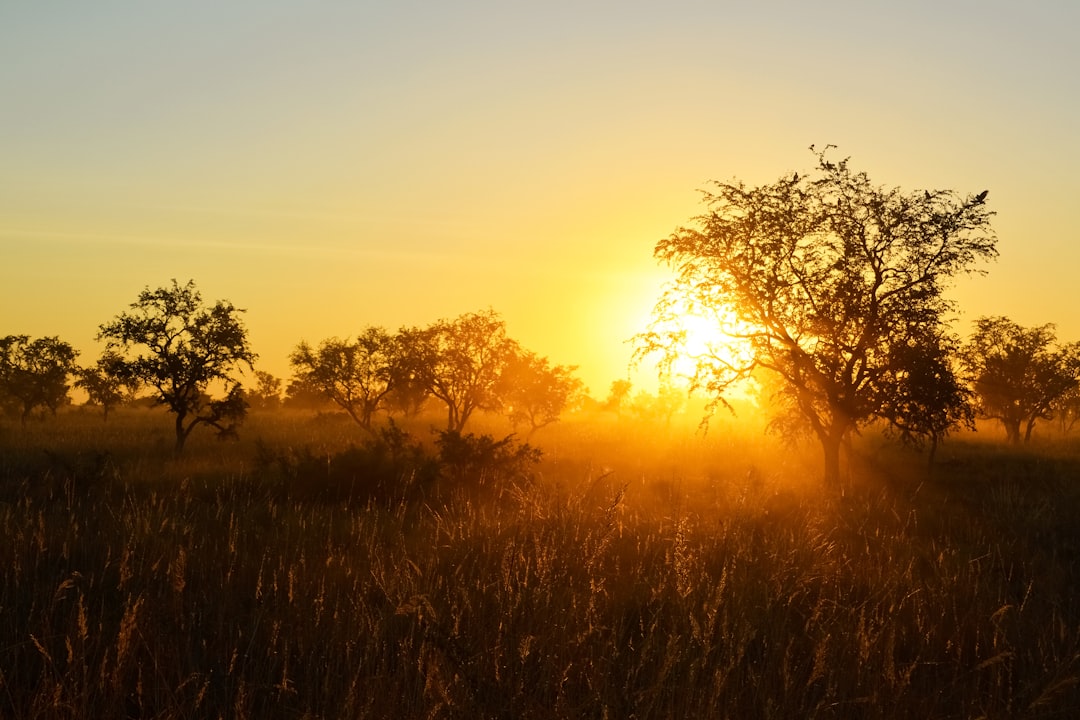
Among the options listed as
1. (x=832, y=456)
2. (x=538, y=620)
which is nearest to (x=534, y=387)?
(x=832, y=456)

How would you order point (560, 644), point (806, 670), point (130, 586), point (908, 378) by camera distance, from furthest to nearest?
point (908, 378) < point (130, 586) < point (806, 670) < point (560, 644)

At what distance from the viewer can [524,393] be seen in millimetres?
37312

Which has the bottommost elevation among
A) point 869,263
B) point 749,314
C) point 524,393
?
point 524,393

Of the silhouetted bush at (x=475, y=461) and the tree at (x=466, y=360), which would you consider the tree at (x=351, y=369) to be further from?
the silhouetted bush at (x=475, y=461)

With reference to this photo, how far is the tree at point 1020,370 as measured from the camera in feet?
124

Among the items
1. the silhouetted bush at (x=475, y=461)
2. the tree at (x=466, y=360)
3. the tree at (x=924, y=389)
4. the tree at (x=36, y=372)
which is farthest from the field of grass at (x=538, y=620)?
the tree at (x=36, y=372)

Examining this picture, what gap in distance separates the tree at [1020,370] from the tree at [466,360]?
2549 centimetres

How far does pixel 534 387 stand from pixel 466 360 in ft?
15.0

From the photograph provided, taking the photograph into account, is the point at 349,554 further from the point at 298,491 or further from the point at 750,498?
the point at 750,498

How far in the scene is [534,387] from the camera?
37.7 metres

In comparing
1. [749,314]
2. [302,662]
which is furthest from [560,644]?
[749,314]

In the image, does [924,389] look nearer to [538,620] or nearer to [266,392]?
[538,620]

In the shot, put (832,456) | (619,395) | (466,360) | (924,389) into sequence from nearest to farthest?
(924,389) → (832,456) → (466,360) → (619,395)

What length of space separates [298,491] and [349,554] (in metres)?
6.88
